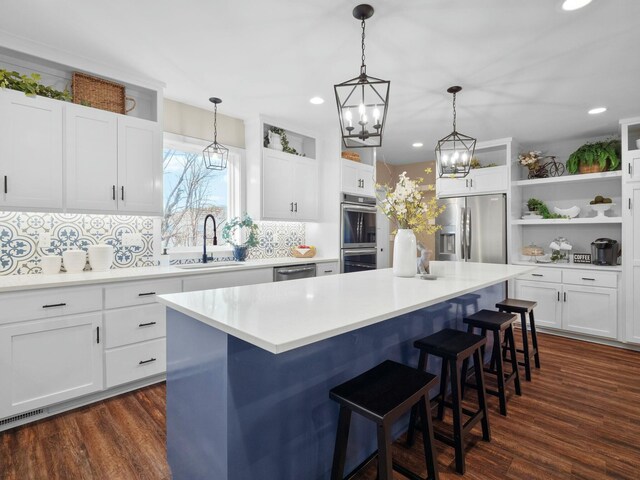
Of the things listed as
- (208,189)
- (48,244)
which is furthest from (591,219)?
(48,244)

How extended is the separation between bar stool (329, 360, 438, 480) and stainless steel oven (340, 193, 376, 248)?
2.96m

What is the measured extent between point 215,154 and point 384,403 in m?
3.31

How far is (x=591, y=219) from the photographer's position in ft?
13.8

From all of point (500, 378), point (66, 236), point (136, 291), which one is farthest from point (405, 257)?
point (66, 236)

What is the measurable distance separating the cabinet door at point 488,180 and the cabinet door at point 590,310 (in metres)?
1.54

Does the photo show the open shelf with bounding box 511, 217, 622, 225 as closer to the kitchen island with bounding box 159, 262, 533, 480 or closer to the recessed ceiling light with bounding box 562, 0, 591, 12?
the recessed ceiling light with bounding box 562, 0, 591, 12

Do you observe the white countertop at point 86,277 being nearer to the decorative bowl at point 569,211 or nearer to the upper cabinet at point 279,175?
the upper cabinet at point 279,175

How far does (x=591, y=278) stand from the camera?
13.3 ft

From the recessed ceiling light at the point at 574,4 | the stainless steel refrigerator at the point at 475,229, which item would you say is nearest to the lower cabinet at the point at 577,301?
the stainless steel refrigerator at the point at 475,229

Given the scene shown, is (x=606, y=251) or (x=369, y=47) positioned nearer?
(x=369, y=47)

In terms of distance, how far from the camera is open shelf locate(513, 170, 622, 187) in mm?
4086

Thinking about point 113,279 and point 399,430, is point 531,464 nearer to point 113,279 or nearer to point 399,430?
point 399,430

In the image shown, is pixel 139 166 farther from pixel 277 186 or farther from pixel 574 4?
pixel 574 4

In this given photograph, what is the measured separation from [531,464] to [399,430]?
71cm
